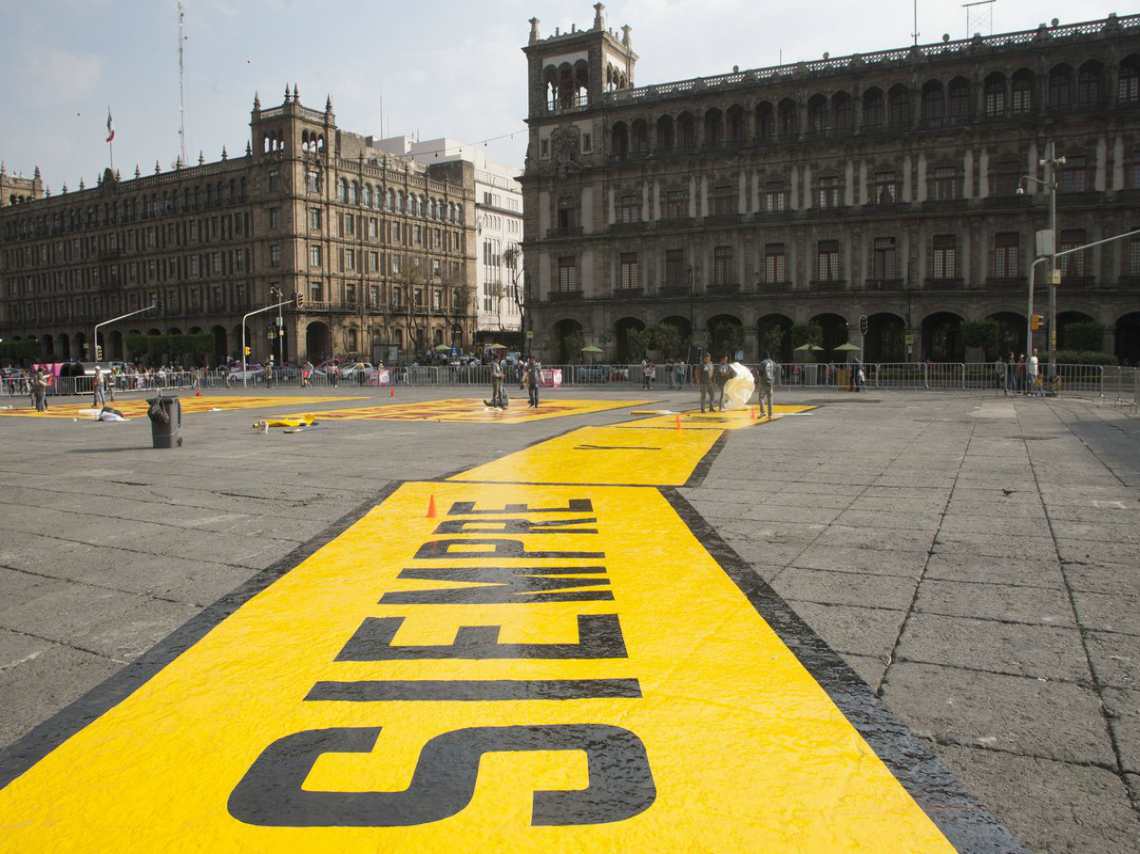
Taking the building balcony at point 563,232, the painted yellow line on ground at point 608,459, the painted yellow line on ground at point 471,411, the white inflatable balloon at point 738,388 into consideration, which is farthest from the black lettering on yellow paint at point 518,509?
the building balcony at point 563,232

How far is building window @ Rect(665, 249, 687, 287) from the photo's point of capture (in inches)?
2277

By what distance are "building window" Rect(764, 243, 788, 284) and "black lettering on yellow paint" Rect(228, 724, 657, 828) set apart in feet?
175

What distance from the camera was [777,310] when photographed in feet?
181

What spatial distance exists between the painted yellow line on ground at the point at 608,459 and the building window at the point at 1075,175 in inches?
1612

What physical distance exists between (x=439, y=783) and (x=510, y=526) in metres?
5.45

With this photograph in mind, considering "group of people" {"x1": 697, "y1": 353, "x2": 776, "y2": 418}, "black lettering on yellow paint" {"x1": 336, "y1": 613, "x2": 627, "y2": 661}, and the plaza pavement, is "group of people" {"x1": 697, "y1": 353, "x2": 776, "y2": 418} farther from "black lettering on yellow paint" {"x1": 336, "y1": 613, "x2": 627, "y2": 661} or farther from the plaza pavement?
"black lettering on yellow paint" {"x1": 336, "y1": 613, "x2": 627, "y2": 661}

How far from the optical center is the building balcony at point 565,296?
6078 centimetres

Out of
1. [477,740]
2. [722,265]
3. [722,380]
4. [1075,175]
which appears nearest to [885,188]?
[1075,175]

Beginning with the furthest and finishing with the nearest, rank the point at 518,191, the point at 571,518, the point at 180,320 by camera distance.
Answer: the point at 518,191 < the point at 180,320 < the point at 571,518

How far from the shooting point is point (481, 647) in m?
5.52

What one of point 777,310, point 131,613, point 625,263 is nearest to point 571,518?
point 131,613

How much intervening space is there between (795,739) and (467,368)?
4617 centimetres

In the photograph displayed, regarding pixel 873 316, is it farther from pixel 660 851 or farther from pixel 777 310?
pixel 660 851

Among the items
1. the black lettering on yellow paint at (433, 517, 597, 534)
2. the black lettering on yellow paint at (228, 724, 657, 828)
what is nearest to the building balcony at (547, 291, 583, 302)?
the black lettering on yellow paint at (433, 517, 597, 534)
